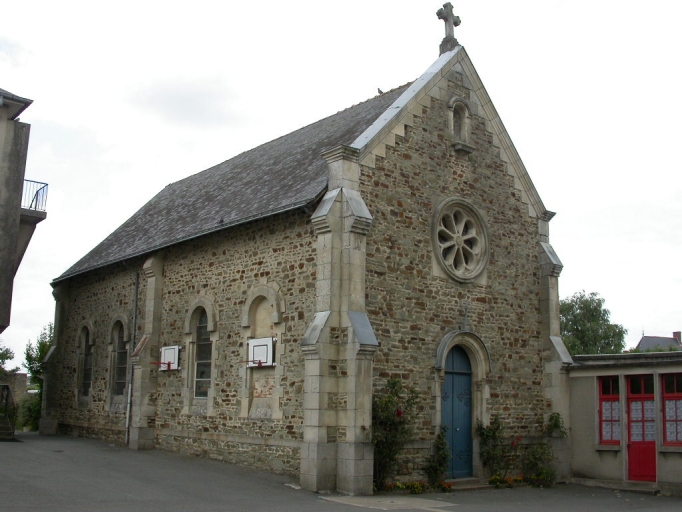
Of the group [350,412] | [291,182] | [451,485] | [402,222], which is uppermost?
[291,182]

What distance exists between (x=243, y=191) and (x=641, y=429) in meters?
10.8

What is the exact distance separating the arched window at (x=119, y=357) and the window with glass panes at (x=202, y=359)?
14.0ft

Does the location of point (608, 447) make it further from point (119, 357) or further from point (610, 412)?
point (119, 357)

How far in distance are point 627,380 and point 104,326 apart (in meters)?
14.6

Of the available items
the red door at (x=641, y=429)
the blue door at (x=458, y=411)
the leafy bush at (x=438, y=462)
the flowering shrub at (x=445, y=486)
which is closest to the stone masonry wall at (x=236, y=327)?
the leafy bush at (x=438, y=462)

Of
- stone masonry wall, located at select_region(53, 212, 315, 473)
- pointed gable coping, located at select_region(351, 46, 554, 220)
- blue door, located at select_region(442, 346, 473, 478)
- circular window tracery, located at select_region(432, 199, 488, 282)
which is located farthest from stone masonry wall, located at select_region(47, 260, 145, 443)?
blue door, located at select_region(442, 346, 473, 478)

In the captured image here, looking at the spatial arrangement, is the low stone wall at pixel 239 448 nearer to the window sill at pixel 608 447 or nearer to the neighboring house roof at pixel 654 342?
the window sill at pixel 608 447

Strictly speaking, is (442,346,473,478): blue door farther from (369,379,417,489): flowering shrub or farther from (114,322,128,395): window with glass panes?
(114,322,128,395): window with glass panes

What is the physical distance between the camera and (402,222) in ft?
51.8

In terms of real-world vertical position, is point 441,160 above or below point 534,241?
above

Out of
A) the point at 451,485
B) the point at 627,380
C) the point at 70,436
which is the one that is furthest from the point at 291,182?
the point at 70,436

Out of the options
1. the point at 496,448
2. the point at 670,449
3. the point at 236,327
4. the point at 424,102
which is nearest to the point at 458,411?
the point at 496,448

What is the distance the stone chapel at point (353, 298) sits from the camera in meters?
14.3

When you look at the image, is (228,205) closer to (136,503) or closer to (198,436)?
(198,436)
